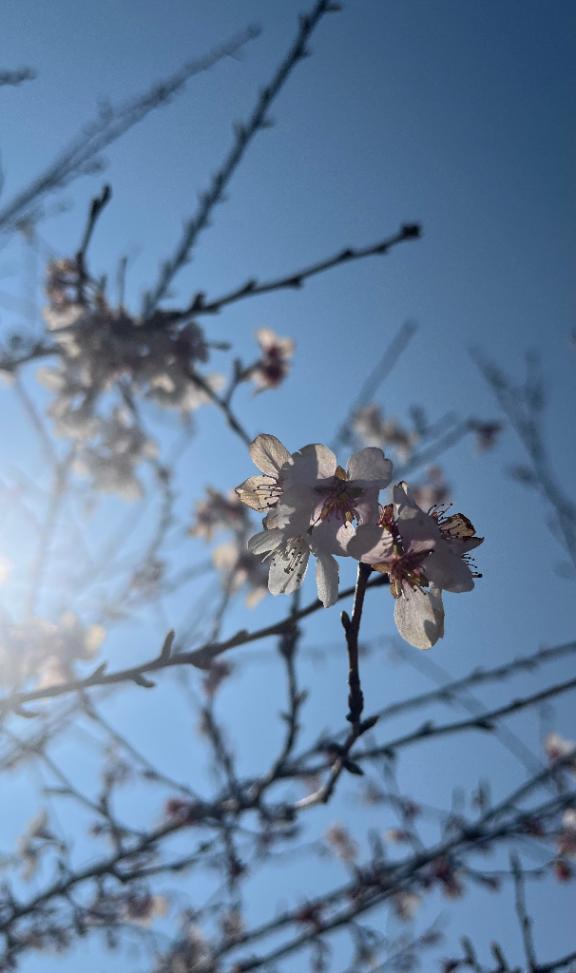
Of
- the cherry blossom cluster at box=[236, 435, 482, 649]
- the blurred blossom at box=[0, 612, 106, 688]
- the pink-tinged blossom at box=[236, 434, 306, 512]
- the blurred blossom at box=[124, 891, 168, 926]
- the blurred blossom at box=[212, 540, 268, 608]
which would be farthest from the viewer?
the blurred blossom at box=[124, 891, 168, 926]

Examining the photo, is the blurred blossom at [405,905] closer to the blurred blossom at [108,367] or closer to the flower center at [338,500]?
the blurred blossom at [108,367]

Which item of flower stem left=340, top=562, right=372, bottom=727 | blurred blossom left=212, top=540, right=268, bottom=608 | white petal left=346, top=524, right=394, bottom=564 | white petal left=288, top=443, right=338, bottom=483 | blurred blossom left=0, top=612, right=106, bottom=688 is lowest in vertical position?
flower stem left=340, top=562, right=372, bottom=727

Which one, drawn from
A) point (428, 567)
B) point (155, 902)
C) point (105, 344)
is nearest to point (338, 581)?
point (428, 567)

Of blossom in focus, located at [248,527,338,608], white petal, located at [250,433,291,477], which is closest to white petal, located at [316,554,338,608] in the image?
blossom in focus, located at [248,527,338,608]

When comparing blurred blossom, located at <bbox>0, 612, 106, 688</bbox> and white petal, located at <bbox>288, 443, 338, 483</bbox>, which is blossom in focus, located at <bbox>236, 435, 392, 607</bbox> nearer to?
white petal, located at <bbox>288, 443, 338, 483</bbox>

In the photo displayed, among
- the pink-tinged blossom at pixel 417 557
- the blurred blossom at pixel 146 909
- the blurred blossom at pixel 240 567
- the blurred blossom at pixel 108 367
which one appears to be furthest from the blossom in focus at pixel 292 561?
the blurred blossom at pixel 146 909

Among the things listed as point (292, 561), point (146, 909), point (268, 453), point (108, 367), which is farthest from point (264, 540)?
point (146, 909)
